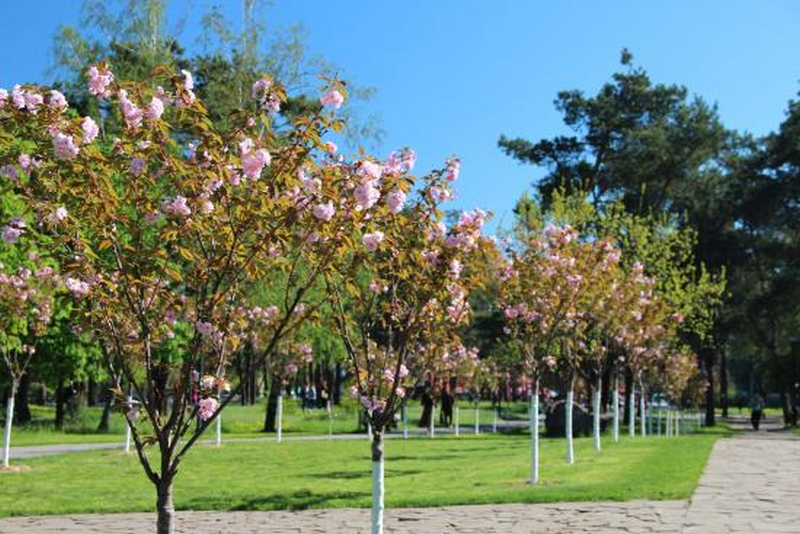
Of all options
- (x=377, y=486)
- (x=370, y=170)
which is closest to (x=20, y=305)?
(x=377, y=486)

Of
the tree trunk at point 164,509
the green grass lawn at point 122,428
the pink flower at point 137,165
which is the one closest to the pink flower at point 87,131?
the pink flower at point 137,165

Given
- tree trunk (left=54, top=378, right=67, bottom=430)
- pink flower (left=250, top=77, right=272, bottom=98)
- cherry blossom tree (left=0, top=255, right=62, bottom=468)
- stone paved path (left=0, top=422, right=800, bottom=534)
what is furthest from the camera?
tree trunk (left=54, top=378, right=67, bottom=430)

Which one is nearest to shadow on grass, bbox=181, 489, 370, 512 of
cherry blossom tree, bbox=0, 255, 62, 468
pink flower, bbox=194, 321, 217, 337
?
cherry blossom tree, bbox=0, 255, 62, 468

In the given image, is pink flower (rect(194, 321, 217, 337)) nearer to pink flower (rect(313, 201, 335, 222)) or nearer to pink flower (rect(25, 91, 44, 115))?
pink flower (rect(313, 201, 335, 222))

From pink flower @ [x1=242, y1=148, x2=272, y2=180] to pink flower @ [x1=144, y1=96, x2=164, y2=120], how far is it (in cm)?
67

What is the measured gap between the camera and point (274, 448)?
1000 inches

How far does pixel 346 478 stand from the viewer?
16750mm

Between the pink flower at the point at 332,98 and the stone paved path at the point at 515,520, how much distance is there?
5.64 m

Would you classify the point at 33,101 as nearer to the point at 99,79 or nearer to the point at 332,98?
the point at 99,79

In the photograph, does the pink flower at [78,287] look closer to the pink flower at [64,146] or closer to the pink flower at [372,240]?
the pink flower at [64,146]

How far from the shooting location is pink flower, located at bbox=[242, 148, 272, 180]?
19.5ft

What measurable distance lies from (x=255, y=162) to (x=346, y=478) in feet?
38.6

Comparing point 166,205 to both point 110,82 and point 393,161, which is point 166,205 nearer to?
point 110,82

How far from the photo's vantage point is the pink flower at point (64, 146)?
5629 mm
